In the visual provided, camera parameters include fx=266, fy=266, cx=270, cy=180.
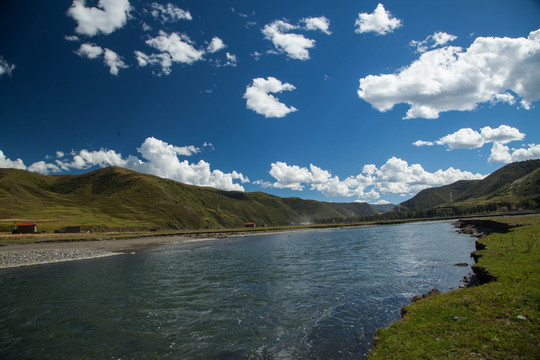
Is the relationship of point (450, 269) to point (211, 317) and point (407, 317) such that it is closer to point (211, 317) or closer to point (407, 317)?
point (407, 317)

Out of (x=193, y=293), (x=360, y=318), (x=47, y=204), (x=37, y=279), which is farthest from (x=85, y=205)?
(x=360, y=318)

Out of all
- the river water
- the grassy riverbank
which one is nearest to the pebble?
the river water

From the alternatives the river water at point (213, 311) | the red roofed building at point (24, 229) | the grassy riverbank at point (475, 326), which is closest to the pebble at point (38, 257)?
the river water at point (213, 311)

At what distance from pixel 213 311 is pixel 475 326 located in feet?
51.8

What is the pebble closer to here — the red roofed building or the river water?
the river water

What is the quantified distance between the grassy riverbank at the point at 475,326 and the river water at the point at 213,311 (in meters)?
2.47

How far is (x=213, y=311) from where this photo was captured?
19.7 metres

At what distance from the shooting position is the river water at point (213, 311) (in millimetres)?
14102

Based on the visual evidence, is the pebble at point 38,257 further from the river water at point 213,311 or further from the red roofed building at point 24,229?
the red roofed building at point 24,229

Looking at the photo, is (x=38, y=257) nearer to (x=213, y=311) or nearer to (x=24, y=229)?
(x=213, y=311)

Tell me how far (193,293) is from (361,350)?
659 inches

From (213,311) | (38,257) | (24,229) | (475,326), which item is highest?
(24,229)

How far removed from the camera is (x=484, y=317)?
1152cm

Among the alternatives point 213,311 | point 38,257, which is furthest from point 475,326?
point 38,257
